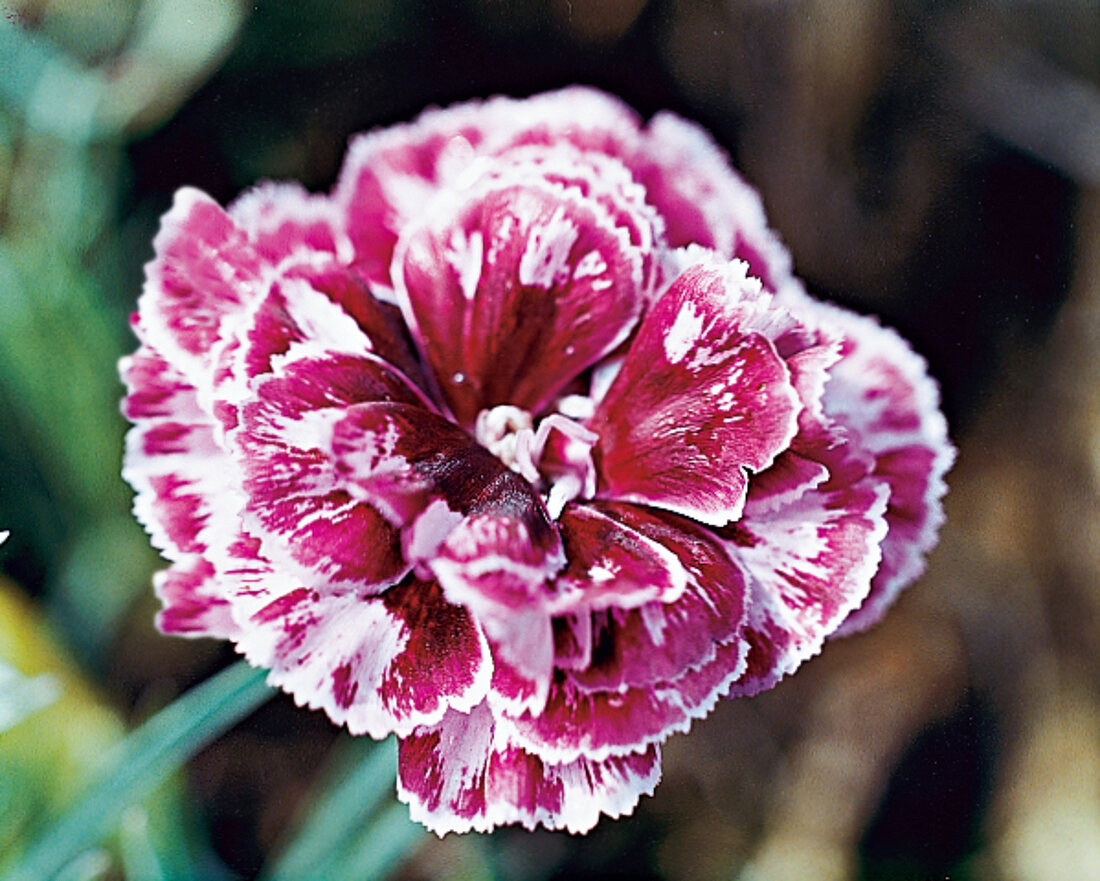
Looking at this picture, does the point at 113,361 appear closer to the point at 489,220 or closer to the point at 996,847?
the point at 489,220

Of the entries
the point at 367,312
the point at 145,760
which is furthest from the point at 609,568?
the point at 145,760

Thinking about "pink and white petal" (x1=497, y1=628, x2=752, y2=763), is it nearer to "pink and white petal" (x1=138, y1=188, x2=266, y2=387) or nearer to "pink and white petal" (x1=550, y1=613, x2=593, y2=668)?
"pink and white petal" (x1=550, y1=613, x2=593, y2=668)

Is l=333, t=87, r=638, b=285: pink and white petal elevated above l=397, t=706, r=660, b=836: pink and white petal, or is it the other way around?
l=333, t=87, r=638, b=285: pink and white petal

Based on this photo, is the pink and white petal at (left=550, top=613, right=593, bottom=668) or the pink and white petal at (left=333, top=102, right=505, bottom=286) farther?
the pink and white petal at (left=333, top=102, right=505, bottom=286)

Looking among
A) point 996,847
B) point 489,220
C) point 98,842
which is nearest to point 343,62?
point 489,220

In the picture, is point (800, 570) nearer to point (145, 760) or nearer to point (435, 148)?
point (435, 148)

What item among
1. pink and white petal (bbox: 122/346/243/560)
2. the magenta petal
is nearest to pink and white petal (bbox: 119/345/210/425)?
pink and white petal (bbox: 122/346/243/560)
